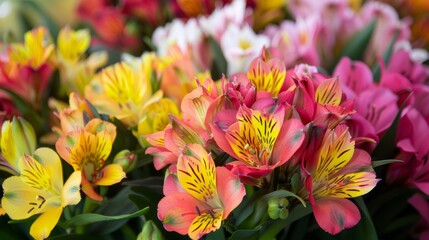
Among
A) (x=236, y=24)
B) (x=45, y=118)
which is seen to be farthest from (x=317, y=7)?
(x=45, y=118)

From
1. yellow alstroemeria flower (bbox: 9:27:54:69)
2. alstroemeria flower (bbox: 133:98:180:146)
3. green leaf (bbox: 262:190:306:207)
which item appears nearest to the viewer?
green leaf (bbox: 262:190:306:207)

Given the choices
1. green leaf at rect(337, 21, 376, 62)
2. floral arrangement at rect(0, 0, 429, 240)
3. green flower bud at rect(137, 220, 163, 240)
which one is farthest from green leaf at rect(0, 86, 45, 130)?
green leaf at rect(337, 21, 376, 62)

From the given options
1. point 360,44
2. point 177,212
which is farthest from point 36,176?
point 360,44

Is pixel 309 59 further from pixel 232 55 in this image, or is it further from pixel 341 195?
pixel 341 195

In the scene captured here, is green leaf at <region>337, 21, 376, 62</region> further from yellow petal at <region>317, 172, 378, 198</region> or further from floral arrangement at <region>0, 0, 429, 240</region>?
yellow petal at <region>317, 172, 378, 198</region>

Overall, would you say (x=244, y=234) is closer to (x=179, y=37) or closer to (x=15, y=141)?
(x=15, y=141)

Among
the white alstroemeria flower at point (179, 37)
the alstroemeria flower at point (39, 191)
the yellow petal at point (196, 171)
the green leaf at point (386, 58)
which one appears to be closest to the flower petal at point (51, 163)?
the alstroemeria flower at point (39, 191)
